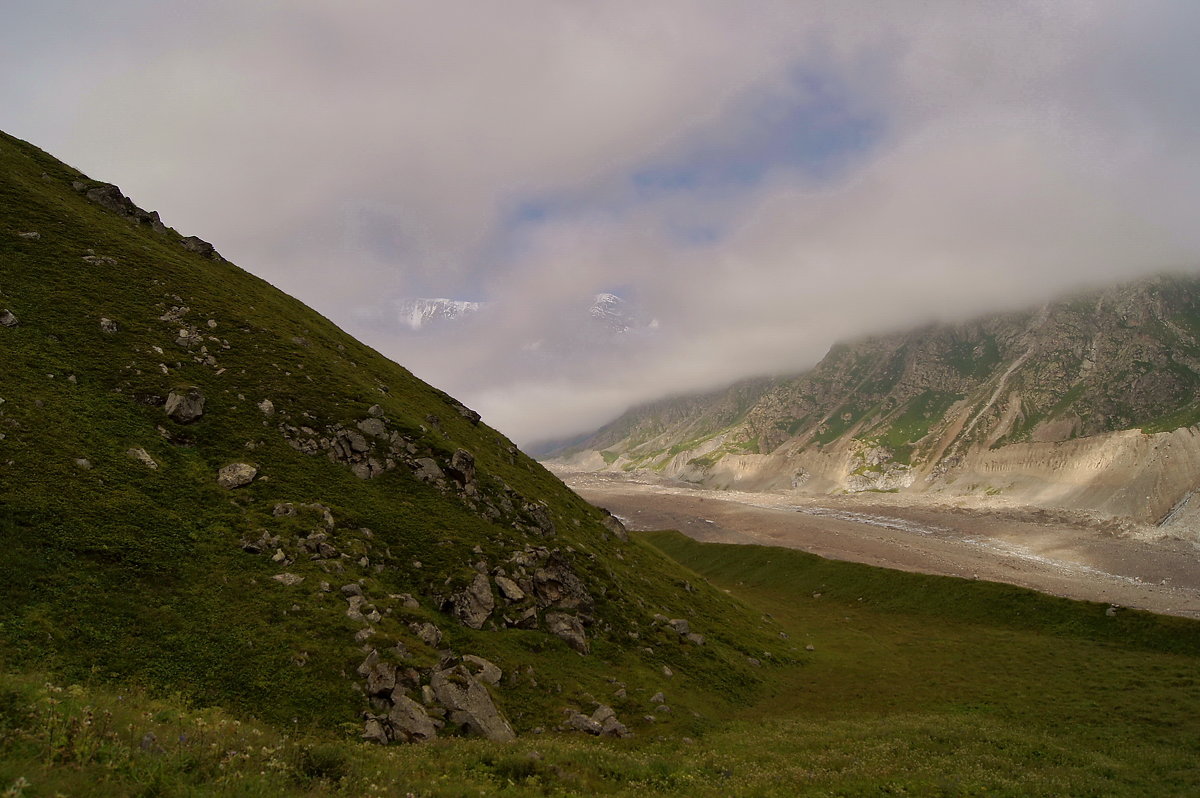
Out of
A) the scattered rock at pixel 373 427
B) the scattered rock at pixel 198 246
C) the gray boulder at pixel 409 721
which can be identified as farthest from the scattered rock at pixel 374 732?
the scattered rock at pixel 198 246

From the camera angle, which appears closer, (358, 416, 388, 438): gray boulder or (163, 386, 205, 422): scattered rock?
(163, 386, 205, 422): scattered rock

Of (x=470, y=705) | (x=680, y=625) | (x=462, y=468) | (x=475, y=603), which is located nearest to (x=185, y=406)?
(x=462, y=468)

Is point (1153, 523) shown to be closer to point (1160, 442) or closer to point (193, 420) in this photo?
point (1160, 442)

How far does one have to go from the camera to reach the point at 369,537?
3672cm

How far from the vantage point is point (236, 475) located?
35188mm

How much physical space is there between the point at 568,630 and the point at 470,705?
41.1 feet

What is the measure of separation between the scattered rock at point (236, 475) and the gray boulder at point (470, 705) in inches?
732

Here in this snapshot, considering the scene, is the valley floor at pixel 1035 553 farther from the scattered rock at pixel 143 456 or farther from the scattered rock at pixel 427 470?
the scattered rock at pixel 143 456

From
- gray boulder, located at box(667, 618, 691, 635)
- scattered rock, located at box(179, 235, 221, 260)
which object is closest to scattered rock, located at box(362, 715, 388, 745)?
gray boulder, located at box(667, 618, 691, 635)

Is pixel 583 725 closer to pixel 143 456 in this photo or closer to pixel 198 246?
pixel 143 456

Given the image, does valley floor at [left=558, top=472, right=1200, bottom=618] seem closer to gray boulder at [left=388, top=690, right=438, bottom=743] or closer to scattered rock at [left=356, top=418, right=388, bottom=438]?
scattered rock at [left=356, top=418, right=388, bottom=438]

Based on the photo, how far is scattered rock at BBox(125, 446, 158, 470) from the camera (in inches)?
1265

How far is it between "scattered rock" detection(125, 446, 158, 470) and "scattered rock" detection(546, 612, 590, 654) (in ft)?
88.2

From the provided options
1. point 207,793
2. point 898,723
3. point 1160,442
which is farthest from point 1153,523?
point 207,793
